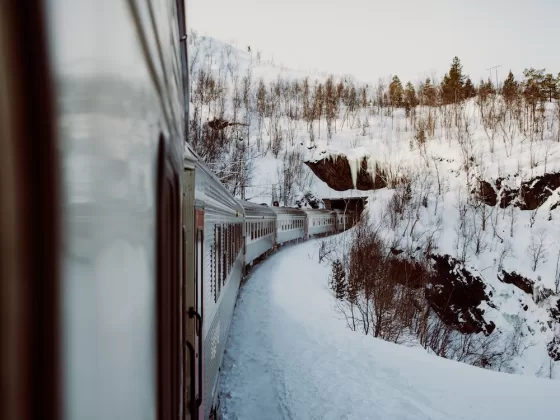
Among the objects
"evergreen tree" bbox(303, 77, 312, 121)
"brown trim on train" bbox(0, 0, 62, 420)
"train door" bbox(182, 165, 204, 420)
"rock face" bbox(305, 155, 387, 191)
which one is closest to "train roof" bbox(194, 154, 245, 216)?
"train door" bbox(182, 165, 204, 420)

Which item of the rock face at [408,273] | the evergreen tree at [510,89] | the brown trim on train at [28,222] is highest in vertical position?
the evergreen tree at [510,89]

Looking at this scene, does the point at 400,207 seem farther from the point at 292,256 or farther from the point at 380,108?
the point at 380,108

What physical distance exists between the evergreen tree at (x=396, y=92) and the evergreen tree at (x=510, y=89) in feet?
39.5

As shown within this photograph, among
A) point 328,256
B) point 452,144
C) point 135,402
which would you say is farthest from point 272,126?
point 135,402

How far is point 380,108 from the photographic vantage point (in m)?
47.8

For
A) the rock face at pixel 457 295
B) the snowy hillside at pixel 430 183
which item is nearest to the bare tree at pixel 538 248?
the snowy hillside at pixel 430 183

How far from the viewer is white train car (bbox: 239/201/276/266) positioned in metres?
10.9

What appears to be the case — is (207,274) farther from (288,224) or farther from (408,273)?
(288,224)

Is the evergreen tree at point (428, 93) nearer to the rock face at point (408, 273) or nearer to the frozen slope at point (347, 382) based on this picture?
the rock face at point (408, 273)

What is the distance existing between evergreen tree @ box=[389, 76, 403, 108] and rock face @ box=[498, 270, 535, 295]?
3420 centimetres

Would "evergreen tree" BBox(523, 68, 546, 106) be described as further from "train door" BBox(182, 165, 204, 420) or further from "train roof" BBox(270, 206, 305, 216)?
"train door" BBox(182, 165, 204, 420)

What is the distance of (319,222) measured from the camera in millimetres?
28484

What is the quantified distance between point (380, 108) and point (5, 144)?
50421 mm

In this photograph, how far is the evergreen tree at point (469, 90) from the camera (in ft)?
135
